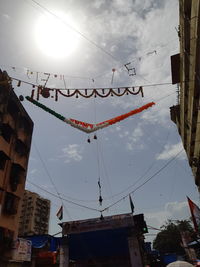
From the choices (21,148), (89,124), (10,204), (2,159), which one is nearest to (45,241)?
(10,204)

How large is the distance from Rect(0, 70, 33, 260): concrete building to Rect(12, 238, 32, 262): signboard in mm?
621

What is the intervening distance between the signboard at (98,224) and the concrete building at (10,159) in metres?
6.31

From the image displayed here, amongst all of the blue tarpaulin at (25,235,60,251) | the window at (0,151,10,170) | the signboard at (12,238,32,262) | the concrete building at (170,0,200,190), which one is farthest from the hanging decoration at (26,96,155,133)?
the blue tarpaulin at (25,235,60,251)

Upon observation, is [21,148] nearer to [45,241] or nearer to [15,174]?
[15,174]

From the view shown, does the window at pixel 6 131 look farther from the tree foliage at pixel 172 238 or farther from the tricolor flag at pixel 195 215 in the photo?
the tree foliage at pixel 172 238

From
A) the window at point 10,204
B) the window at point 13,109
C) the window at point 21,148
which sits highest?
the window at point 13,109

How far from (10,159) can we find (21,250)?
805cm

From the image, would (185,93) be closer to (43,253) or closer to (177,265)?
(177,265)

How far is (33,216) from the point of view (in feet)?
247

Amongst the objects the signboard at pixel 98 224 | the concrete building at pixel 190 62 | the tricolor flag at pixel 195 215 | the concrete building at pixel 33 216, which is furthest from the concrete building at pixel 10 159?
the concrete building at pixel 33 216

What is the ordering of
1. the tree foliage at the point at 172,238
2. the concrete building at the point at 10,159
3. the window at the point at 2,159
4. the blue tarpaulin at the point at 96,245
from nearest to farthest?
the concrete building at the point at 10,159 → the window at the point at 2,159 → the blue tarpaulin at the point at 96,245 → the tree foliage at the point at 172,238

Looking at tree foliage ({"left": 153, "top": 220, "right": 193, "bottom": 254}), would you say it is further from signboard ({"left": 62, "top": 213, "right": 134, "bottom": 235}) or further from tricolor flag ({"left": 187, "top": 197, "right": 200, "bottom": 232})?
tricolor flag ({"left": 187, "top": 197, "right": 200, "bottom": 232})

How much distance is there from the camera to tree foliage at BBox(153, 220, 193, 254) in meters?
55.0

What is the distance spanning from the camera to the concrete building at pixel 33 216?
73875mm
